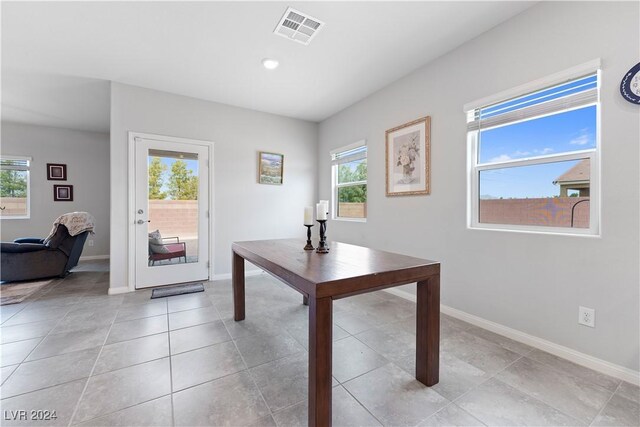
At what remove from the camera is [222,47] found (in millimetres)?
2539

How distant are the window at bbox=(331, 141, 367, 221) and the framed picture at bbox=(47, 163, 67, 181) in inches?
215

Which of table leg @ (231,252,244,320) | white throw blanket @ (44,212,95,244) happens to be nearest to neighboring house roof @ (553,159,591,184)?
table leg @ (231,252,244,320)

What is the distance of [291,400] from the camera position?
1431 mm

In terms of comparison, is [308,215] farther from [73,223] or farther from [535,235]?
[73,223]

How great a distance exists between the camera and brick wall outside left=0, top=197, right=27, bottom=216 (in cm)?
484

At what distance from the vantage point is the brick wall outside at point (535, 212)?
6.06ft

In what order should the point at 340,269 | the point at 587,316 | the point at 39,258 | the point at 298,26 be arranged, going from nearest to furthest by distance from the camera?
the point at 340,269 < the point at 587,316 < the point at 298,26 < the point at 39,258

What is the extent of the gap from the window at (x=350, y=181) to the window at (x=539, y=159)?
1.62 m

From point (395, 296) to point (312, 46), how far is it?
2907 millimetres

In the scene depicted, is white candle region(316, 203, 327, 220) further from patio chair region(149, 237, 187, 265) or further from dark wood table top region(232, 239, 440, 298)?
patio chair region(149, 237, 187, 265)

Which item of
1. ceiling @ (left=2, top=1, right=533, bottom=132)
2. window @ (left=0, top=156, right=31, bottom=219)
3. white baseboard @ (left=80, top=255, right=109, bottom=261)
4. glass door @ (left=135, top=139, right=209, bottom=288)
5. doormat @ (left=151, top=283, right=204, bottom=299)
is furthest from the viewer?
white baseboard @ (left=80, top=255, right=109, bottom=261)

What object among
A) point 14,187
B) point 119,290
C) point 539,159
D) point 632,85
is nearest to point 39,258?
point 119,290

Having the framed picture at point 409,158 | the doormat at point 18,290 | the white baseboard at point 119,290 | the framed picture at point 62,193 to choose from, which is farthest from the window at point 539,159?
the framed picture at point 62,193

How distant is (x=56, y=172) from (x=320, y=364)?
6828mm
